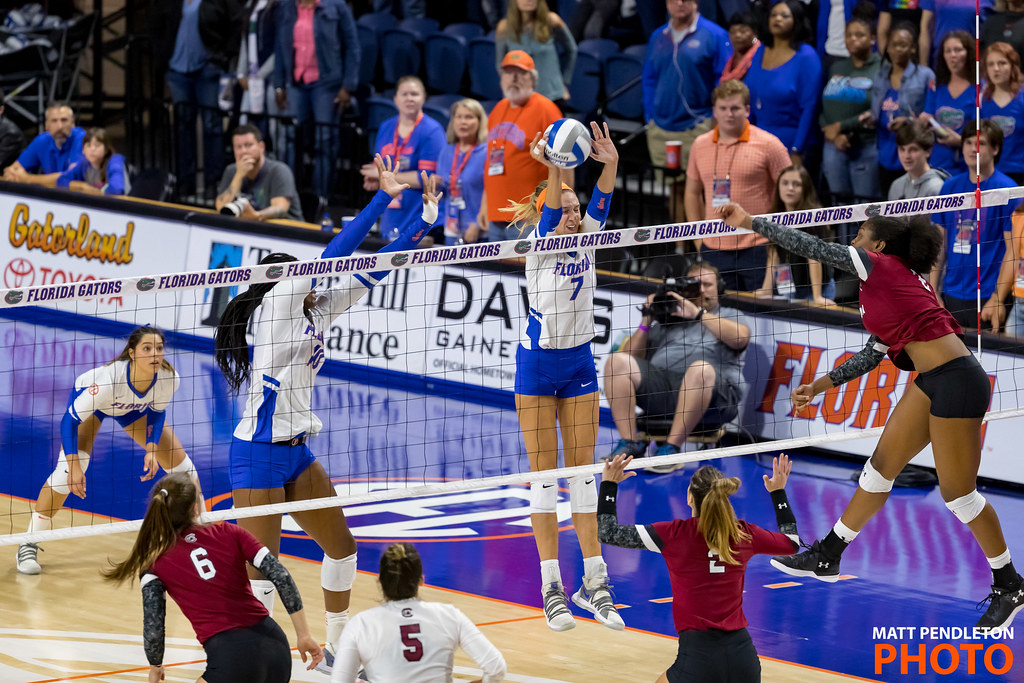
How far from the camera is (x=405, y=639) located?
18.4 ft

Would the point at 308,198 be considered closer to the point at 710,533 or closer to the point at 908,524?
the point at 908,524

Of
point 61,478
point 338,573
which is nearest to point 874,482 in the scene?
point 338,573

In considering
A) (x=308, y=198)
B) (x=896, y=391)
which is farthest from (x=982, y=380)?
(x=308, y=198)

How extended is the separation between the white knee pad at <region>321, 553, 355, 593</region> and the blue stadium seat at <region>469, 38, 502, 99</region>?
9298 millimetres

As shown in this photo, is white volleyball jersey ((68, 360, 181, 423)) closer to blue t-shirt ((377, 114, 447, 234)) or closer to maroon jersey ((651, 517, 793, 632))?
maroon jersey ((651, 517, 793, 632))

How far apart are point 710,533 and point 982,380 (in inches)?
70.5

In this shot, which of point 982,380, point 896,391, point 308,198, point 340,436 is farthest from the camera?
point 308,198

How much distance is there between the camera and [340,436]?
12.1 metres

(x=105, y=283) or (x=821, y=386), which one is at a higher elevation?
(x=105, y=283)

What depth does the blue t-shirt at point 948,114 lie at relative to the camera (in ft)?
37.3

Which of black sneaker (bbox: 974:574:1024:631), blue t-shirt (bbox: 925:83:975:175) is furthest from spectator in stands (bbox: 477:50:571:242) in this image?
black sneaker (bbox: 974:574:1024:631)

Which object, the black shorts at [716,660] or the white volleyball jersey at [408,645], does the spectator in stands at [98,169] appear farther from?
the black shorts at [716,660]

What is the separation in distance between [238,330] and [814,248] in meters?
2.86

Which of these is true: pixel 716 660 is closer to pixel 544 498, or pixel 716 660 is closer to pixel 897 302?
pixel 544 498
